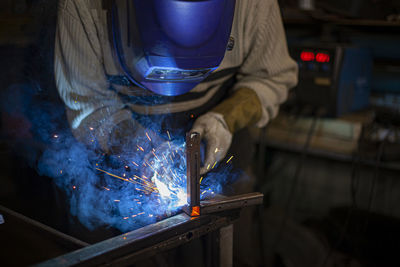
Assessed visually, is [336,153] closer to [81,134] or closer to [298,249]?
[298,249]

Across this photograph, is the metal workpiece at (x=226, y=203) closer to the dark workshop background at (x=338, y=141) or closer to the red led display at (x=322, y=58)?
the dark workshop background at (x=338, y=141)

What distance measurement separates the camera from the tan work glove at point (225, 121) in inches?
41.4

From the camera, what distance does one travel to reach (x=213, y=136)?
3.49ft

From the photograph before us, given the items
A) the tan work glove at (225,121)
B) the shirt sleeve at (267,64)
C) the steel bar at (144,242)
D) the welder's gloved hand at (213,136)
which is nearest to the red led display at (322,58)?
the shirt sleeve at (267,64)

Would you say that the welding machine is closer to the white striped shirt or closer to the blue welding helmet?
the white striped shirt

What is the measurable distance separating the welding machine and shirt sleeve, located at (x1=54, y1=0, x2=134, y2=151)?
1196 mm

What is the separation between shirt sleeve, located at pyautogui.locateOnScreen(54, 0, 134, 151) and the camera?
0.96 m

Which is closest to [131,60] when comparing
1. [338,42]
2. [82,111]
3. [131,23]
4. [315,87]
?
[131,23]

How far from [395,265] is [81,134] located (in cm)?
190

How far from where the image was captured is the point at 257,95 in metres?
1.28

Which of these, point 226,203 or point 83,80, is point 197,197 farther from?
point 83,80

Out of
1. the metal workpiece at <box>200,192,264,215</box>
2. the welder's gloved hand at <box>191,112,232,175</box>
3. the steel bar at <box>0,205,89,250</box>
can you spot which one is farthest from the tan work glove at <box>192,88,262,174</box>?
the steel bar at <box>0,205,89,250</box>

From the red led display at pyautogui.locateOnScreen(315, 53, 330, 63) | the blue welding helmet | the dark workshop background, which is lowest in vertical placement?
the dark workshop background

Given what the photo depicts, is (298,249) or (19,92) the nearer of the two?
(19,92)
